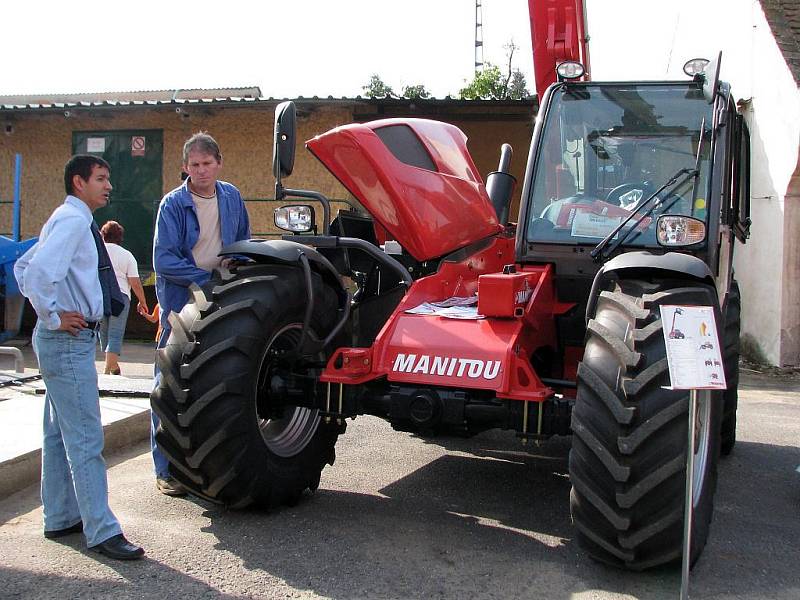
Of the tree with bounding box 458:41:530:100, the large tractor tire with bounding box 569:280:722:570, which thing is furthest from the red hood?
the tree with bounding box 458:41:530:100

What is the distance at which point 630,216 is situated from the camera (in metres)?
4.62

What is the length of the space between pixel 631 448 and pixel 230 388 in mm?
1907

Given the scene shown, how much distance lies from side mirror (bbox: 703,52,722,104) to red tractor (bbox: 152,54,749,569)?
2cm

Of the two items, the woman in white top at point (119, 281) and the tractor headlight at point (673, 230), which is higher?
the tractor headlight at point (673, 230)

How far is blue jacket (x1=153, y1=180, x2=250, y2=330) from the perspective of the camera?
470 centimetres

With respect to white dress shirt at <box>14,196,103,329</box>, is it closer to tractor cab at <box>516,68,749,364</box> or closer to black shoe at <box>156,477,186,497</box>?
black shoe at <box>156,477,186,497</box>

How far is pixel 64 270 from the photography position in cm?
371

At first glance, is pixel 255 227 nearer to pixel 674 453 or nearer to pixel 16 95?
pixel 16 95

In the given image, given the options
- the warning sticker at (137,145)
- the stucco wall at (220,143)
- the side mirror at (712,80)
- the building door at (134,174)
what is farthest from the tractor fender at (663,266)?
the warning sticker at (137,145)

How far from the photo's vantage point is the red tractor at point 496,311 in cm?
344

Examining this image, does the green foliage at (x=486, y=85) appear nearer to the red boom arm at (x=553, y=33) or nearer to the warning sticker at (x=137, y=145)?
the warning sticker at (x=137, y=145)

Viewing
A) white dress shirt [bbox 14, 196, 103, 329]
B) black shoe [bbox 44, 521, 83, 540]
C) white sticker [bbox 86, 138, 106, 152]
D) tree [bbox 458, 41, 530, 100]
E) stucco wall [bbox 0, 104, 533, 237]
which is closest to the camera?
white dress shirt [bbox 14, 196, 103, 329]

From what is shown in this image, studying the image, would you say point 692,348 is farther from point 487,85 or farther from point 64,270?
point 487,85

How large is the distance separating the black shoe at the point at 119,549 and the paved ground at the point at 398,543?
0.04m
